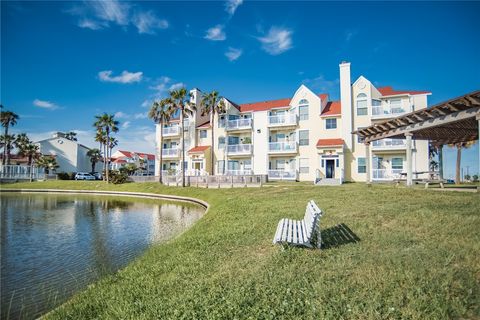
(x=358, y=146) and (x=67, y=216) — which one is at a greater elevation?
(x=358, y=146)

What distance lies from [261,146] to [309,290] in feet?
105

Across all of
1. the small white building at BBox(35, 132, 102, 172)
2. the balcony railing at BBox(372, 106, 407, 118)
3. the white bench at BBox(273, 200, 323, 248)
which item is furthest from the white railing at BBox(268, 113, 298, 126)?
the small white building at BBox(35, 132, 102, 172)

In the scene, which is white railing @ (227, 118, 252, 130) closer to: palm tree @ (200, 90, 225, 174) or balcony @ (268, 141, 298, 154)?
palm tree @ (200, 90, 225, 174)

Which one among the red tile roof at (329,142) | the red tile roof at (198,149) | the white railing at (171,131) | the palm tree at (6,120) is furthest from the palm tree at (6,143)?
the red tile roof at (329,142)

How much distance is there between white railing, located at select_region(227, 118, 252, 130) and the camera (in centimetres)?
3666

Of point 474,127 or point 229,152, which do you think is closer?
point 474,127

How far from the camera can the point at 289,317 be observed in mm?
3666

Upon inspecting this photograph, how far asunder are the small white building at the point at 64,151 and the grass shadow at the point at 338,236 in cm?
6754

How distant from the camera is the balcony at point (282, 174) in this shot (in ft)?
108

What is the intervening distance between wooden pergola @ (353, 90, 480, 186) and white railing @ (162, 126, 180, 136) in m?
29.2

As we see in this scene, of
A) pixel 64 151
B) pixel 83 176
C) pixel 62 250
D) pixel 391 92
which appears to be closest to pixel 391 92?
pixel 391 92

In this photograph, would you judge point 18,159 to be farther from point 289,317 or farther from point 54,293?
point 289,317

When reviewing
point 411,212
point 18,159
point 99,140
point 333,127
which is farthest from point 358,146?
point 18,159

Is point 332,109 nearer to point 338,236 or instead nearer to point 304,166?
point 304,166
